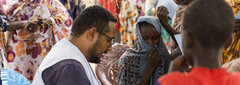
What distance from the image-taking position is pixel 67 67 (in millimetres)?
1941

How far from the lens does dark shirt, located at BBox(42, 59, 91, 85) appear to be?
6.18 feet

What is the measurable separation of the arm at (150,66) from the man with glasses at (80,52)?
0.81m

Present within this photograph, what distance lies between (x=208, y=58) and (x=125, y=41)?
4913mm

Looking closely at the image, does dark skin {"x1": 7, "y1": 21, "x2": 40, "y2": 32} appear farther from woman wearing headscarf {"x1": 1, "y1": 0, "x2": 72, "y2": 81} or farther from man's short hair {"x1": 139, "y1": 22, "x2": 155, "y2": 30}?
man's short hair {"x1": 139, "y1": 22, "x2": 155, "y2": 30}

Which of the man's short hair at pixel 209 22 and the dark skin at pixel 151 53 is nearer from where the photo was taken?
the man's short hair at pixel 209 22

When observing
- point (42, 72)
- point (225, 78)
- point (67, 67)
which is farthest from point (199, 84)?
point (42, 72)

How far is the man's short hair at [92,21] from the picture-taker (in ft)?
7.23

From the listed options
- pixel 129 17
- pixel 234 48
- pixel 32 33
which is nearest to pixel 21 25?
pixel 32 33

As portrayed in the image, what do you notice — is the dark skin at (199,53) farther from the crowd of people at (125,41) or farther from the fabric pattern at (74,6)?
the fabric pattern at (74,6)

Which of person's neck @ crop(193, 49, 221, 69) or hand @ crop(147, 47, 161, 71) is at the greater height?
person's neck @ crop(193, 49, 221, 69)

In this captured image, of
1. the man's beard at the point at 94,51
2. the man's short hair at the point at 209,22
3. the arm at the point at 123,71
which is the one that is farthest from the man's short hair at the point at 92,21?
the man's short hair at the point at 209,22

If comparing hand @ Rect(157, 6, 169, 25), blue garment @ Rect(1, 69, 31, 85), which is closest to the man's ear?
blue garment @ Rect(1, 69, 31, 85)

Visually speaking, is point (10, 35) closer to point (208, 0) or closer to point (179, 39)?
point (179, 39)

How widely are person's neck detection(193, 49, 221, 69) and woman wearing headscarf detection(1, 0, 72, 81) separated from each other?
3454 mm
